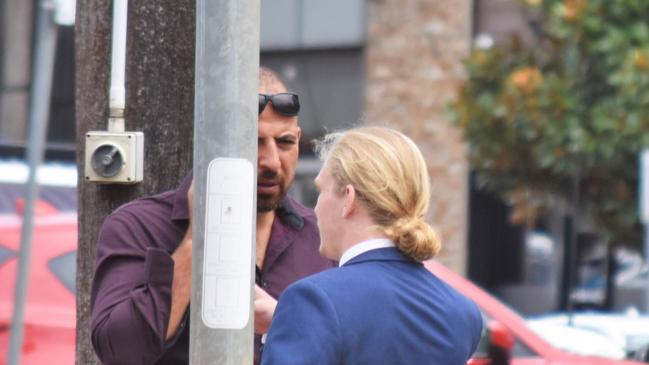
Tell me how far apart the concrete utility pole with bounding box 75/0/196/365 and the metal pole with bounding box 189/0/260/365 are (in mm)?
986

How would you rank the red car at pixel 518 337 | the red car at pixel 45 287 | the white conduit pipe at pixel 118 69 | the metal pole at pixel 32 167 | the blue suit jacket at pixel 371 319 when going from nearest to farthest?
the blue suit jacket at pixel 371 319 < the white conduit pipe at pixel 118 69 < the metal pole at pixel 32 167 < the red car at pixel 45 287 < the red car at pixel 518 337

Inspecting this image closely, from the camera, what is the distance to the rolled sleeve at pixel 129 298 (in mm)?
3332

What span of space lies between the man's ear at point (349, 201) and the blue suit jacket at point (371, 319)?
9 centimetres

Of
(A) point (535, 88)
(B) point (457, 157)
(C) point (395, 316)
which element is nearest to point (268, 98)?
(C) point (395, 316)

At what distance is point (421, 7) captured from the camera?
20625 mm

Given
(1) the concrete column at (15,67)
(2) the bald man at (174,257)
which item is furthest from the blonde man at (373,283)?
(1) the concrete column at (15,67)

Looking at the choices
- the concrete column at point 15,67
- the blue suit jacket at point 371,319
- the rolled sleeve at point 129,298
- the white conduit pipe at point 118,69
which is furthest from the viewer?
the concrete column at point 15,67

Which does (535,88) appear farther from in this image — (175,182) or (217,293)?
(217,293)

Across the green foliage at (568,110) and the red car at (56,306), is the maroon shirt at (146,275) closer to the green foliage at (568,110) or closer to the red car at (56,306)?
the red car at (56,306)

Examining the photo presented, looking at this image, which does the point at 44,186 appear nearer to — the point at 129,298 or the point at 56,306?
the point at 56,306

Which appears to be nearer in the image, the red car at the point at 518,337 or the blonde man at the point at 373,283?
the blonde man at the point at 373,283

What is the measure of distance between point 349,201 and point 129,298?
1.91ft

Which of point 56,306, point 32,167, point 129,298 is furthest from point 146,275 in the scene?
point 32,167

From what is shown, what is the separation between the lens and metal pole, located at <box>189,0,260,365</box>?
120 inches
